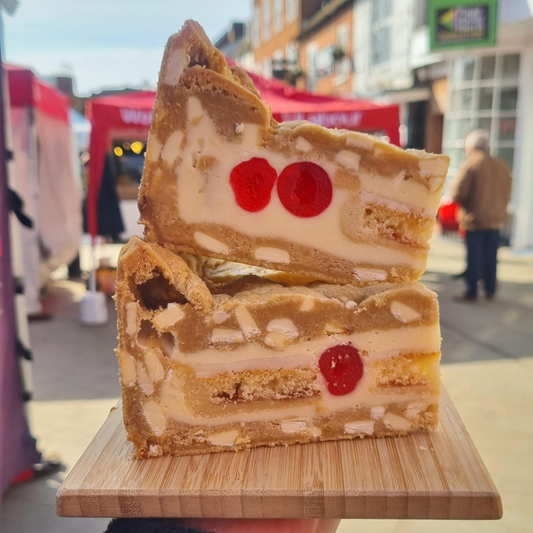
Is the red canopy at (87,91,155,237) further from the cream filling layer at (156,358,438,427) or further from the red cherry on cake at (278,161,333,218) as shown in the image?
the cream filling layer at (156,358,438,427)

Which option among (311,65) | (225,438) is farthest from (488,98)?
(311,65)

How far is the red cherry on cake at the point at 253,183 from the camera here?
4.69ft

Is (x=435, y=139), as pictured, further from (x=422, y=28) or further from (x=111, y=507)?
(x=111, y=507)

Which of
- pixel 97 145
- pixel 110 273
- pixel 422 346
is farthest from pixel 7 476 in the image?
pixel 110 273

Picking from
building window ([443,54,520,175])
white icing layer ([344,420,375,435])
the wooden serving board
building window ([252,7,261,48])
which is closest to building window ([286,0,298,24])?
building window ([252,7,261,48])

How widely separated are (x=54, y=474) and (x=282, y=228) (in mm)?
2438

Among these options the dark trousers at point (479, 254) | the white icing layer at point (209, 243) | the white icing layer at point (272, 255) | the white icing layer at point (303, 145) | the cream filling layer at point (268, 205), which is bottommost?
the dark trousers at point (479, 254)

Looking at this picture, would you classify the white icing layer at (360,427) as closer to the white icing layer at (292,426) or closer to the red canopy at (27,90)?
the white icing layer at (292,426)

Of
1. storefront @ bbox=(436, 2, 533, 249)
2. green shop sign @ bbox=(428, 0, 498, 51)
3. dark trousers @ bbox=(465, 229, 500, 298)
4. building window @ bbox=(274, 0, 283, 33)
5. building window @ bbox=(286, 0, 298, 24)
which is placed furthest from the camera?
building window @ bbox=(274, 0, 283, 33)

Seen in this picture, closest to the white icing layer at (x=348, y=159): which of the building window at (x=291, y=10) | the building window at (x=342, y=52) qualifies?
the building window at (x=342, y=52)

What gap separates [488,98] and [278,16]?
15935mm

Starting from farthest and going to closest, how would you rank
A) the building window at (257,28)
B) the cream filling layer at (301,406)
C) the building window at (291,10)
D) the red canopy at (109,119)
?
the building window at (257,28), the building window at (291,10), the red canopy at (109,119), the cream filling layer at (301,406)

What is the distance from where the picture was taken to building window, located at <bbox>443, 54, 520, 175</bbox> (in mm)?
8727

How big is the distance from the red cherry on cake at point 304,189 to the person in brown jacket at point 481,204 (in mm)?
4943
